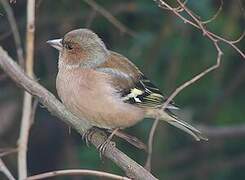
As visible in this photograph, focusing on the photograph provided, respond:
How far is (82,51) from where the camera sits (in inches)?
185

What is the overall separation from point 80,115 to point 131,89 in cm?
43

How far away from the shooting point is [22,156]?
4.01m

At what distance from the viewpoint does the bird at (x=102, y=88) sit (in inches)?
172

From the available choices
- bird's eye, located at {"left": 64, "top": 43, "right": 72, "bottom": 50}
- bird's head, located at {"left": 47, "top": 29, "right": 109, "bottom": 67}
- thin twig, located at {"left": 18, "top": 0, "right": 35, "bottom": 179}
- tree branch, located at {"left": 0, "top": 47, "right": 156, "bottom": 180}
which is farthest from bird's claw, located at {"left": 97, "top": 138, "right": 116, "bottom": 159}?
bird's eye, located at {"left": 64, "top": 43, "right": 72, "bottom": 50}

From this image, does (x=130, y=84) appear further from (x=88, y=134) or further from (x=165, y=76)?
(x=165, y=76)

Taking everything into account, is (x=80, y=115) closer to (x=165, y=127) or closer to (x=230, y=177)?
(x=165, y=127)

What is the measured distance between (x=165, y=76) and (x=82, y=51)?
168cm

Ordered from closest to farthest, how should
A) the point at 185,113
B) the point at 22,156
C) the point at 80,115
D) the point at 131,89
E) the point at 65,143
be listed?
the point at 22,156 → the point at 80,115 → the point at 131,89 → the point at 185,113 → the point at 65,143

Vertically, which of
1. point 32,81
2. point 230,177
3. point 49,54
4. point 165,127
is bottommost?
point 230,177

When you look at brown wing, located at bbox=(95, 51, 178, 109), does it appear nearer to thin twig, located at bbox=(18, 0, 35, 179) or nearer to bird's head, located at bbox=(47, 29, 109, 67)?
bird's head, located at bbox=(47, 29, 109, 67)

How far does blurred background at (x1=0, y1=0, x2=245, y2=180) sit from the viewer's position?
20.1 ft

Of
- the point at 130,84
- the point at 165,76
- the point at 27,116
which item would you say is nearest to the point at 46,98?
the point at 27,116

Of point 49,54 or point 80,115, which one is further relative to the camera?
point 49,54

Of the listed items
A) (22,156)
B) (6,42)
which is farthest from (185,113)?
(22,156)
